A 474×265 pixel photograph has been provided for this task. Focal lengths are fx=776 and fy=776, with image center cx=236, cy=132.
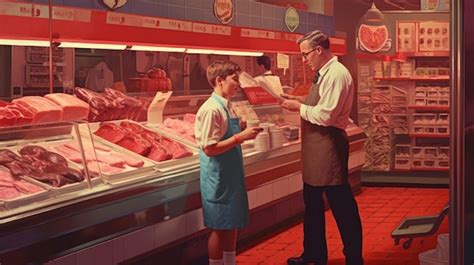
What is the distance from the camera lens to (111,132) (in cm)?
613

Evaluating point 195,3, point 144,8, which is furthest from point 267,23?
point 144,8

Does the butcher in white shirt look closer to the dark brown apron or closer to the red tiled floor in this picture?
the dark brown apron

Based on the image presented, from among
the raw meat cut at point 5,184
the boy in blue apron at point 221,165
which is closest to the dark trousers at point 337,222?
the boy in blue apron at point 221,165

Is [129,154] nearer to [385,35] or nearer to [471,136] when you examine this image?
[471,136]

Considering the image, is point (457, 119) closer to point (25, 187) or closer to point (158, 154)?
point (25, 187)

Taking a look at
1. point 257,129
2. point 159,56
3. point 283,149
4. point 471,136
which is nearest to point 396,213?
point 283,149

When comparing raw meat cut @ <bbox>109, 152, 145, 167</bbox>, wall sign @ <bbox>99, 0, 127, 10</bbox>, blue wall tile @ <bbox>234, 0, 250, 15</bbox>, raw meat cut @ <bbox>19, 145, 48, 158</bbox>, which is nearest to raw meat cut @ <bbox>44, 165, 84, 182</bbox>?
raw meat cut @ <bbox>19, 145, 48, 158</bbox>

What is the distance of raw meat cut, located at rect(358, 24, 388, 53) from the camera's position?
10641 millimetres

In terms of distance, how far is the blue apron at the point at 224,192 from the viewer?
17.5ft

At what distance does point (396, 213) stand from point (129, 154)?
4.22 meters

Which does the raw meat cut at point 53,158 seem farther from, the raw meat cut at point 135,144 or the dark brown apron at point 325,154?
the dark brown apron at point 325,154

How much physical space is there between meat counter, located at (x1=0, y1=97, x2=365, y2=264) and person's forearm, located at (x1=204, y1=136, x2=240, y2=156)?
553mm

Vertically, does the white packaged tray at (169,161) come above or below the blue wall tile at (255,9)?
below

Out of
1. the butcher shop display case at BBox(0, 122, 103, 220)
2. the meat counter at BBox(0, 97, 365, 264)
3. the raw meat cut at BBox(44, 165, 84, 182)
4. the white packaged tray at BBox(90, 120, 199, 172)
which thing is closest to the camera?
the meat counter at BBox(0, 97, 365, 264)
